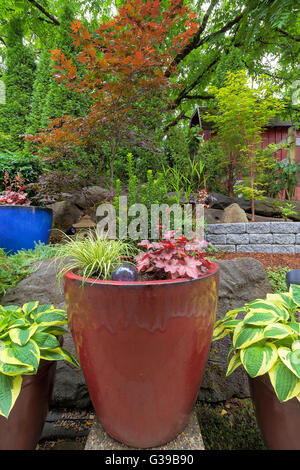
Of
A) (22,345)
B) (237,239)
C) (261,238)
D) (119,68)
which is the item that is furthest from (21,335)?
(261,238)

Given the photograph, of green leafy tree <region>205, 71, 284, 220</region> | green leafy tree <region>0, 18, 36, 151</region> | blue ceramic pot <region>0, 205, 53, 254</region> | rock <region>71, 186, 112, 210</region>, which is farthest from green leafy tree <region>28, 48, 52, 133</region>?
green leafy tree <region>205, 71, 284, 220</region>

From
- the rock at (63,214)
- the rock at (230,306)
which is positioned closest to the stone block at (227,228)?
the rock at (230,306)

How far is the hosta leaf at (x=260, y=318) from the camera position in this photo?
3.12ft

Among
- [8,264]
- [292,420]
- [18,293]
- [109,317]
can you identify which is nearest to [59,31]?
[8,264]

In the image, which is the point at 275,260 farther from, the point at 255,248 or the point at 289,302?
the point at 289,302

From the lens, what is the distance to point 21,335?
36.5 inches

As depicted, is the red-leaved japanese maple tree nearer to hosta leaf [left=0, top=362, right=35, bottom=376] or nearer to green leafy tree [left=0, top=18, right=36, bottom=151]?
hosta leaf [left=0, top=362, right=35, bottom=376]

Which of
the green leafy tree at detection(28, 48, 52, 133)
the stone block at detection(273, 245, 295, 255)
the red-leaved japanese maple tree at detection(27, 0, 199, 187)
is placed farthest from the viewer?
the green leafy tree at detection(28, 48, 52, 133)

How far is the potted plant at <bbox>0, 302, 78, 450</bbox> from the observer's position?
0.85 meters

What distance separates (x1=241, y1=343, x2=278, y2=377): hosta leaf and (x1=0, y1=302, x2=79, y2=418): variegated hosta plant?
748 millimetres

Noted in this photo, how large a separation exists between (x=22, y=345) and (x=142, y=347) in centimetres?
46

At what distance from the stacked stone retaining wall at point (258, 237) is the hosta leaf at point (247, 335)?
2.74 m
